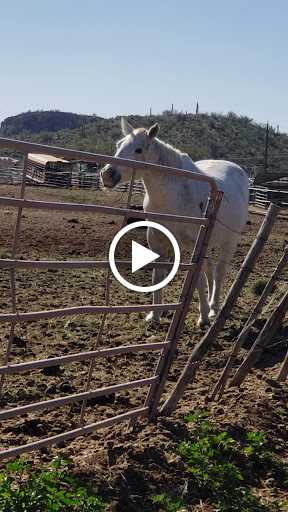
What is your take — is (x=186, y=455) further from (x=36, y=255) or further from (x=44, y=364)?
(x=36, y=255)

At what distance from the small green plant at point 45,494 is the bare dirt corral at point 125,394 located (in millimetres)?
271

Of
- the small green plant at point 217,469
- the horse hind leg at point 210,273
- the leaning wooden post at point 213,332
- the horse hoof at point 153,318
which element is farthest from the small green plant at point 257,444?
the horse hind leg at point 210,273

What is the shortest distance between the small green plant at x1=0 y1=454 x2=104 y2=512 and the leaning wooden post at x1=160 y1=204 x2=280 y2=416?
56.8 inches

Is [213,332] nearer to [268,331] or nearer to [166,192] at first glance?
[268,331]

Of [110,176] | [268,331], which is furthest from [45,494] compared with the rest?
[110,176]

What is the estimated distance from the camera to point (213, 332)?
5449 millimetres

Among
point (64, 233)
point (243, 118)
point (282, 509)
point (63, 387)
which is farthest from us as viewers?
point (243, 118)

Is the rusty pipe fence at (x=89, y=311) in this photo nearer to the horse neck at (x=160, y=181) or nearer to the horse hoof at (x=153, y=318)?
the horse neck at (x=160, y=181)

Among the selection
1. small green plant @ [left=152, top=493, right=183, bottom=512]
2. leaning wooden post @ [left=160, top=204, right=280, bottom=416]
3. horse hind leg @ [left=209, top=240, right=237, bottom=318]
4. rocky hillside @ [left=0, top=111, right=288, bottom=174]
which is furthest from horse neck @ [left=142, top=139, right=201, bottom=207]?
rocky hillside @ [left=0, top=111, right=288, bottom=174]

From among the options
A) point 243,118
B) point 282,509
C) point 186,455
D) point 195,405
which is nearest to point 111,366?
point 195,405

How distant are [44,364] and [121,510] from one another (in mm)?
878

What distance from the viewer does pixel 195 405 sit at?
5.44m

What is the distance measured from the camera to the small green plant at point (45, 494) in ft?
10.9

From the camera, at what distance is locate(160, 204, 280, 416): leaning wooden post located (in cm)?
513
